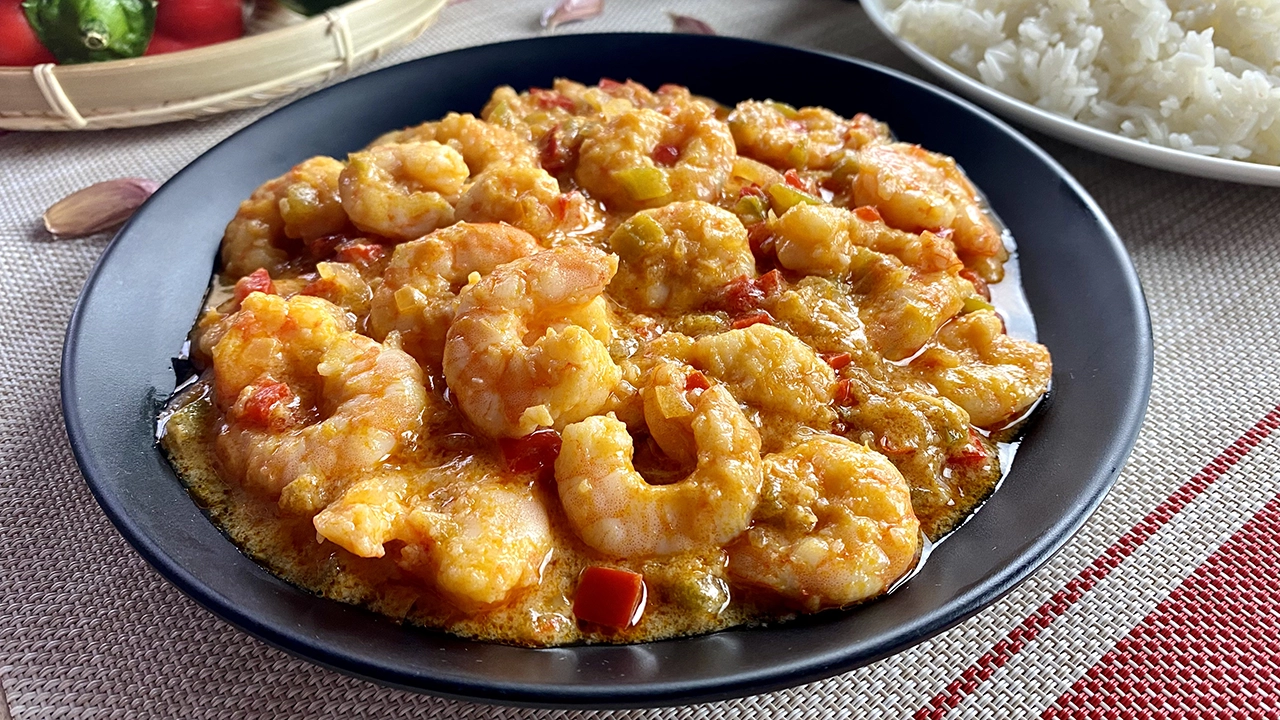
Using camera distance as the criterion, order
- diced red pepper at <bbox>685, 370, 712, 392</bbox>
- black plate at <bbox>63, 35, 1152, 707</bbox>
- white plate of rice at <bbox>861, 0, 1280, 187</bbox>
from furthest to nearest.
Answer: white plate of rice at <bbox>861, 0, 1280, 187</bbox> → diced red pepper at <bbox>685, 370, 712, 392</bbox> → black plate at <bbox>63, 35, 1152, 707</bbox>

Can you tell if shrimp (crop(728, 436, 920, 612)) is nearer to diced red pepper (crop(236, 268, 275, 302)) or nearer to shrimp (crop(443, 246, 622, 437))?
shrimp (crop(443, 246, 622, 437))

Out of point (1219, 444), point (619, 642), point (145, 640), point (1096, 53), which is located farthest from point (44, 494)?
point (1096, 53)

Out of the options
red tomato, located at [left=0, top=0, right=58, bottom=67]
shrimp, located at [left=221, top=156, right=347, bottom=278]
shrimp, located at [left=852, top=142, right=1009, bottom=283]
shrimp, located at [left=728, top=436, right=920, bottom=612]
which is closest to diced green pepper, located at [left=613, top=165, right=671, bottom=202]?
shrimp, located at [left=852, top=142, right=1009, bottom=283]

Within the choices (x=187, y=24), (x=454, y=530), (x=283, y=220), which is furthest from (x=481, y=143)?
(x=187, y=24)

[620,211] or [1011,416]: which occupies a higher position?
[620,211]

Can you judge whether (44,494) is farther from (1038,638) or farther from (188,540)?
(1038,638)

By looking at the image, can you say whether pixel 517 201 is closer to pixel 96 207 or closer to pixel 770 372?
pixel 770 372
